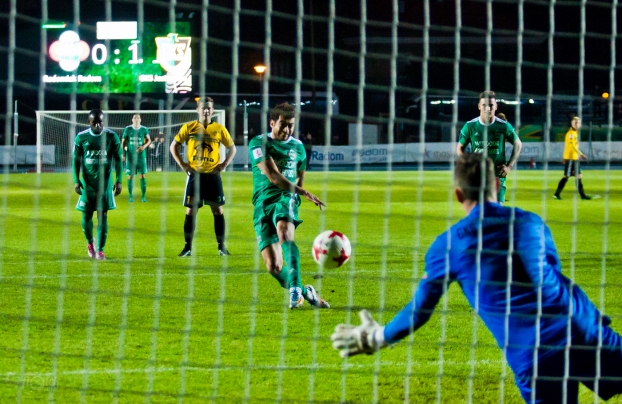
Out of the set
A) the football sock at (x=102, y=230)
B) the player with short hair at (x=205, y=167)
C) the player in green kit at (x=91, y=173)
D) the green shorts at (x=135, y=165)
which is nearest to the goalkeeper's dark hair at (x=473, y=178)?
the player with short hair at (x=205, y=167)

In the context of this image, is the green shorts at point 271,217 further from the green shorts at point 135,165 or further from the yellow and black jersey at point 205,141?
the green shorts at point 135,165

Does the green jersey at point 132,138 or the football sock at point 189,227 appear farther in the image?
the green jersey at point 132,138

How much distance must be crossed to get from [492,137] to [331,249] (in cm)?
380

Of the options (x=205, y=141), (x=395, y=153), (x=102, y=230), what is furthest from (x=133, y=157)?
(x=395, y=153)

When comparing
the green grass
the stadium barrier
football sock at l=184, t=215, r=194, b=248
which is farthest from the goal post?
football sock at l=184, t=215, r=194, b=248

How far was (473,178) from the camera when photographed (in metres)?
3.47

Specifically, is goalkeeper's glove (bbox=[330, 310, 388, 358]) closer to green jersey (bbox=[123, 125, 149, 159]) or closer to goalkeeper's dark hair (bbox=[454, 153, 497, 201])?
goalkeeper's dark hair (bbox=[454, 153, 497, 201])

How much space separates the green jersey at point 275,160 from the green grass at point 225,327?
53 cm

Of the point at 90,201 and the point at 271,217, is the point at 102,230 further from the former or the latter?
the point at 271,217

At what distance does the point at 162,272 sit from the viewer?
8969 mm

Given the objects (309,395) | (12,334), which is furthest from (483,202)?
(12,334)

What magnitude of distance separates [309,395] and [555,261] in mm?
1650

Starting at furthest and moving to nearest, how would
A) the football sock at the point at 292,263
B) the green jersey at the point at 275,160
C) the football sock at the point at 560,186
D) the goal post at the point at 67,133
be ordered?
the goal post at the point at 67,133, the football sock at the point at 560,186, the green jersey at the point at 275,160, the football sock at the point at 292,263

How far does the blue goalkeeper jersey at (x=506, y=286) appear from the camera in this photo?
3379 millimetres
